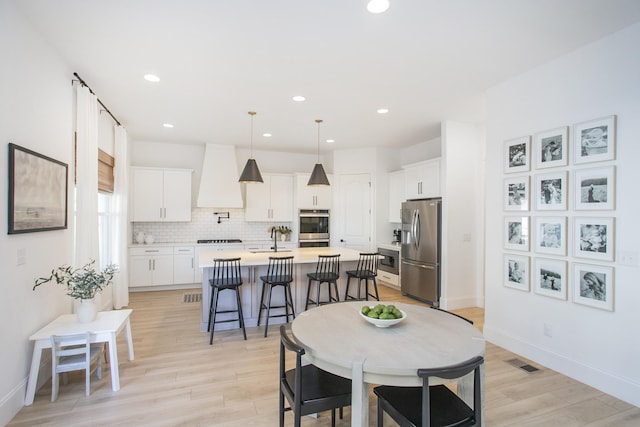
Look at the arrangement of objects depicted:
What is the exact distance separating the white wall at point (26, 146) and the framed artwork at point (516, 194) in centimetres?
453

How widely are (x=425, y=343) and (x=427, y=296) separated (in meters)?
3.65

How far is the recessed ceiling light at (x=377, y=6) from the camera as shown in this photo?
7.19 ft

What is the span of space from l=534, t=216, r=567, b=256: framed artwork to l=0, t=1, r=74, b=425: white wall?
458 centimetres

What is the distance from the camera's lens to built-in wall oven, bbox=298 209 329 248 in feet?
22.9

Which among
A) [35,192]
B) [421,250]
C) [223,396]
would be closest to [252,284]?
[223,396]

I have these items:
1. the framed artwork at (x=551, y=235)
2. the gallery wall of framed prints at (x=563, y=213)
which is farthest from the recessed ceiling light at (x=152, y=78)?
the framed artwork at (x=551, y=235)

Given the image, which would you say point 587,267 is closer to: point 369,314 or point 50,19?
point 369,314

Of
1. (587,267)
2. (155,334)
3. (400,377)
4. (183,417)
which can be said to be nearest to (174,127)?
(155,334)

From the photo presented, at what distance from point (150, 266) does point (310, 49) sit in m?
5.16

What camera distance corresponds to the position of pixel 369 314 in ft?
6.97

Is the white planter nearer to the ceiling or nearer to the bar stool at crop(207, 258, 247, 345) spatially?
the bar stool at crop(207, 258, 247, 345)

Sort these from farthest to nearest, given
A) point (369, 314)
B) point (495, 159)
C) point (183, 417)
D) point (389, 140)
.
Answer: point (389, 140)
point (495, 159)
point (183, 417)
point (369, 314)

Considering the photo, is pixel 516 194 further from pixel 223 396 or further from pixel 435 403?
pixel 223 396

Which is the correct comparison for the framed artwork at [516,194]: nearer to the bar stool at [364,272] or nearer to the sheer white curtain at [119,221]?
the bar stool at [364,272]
